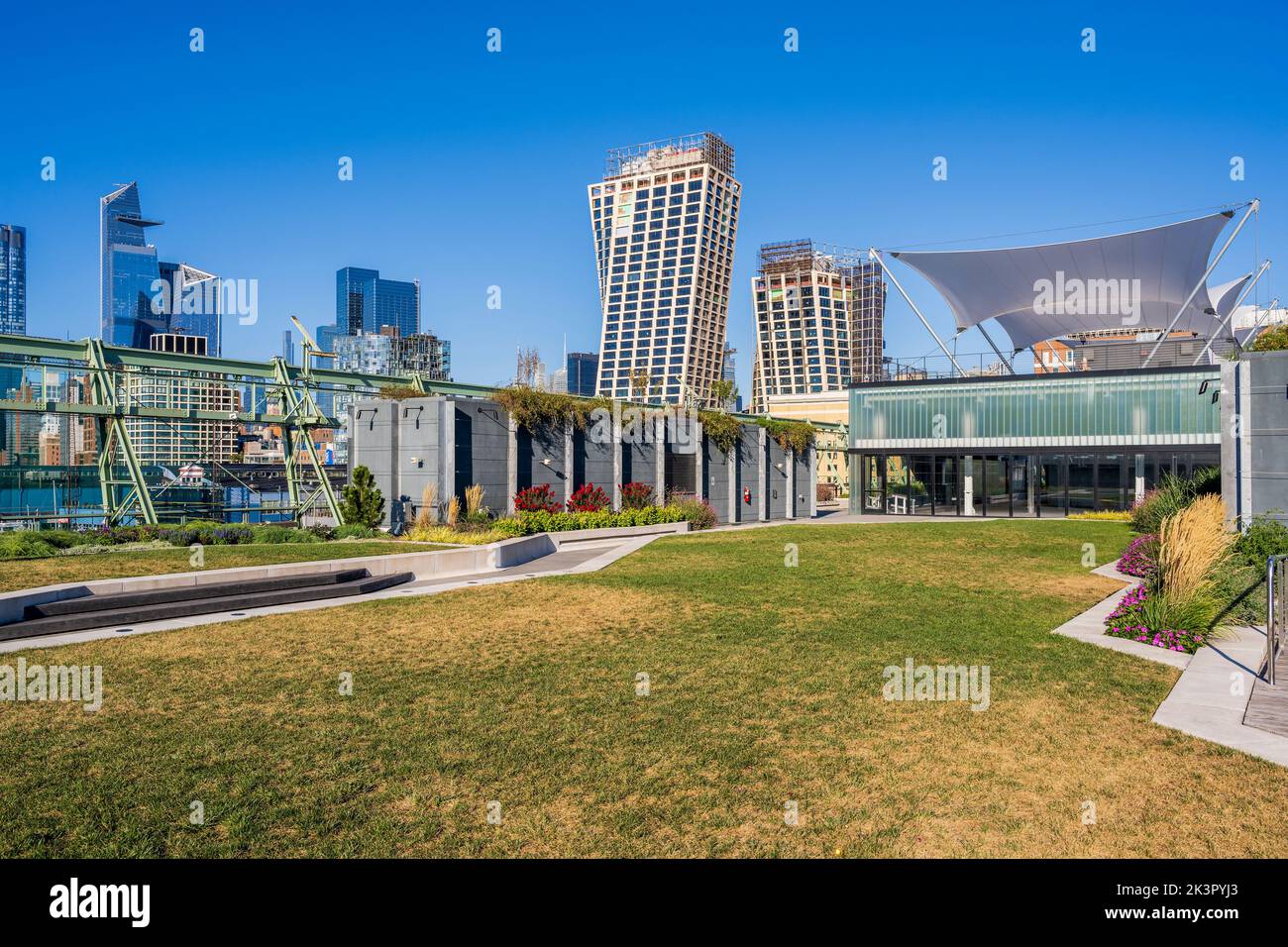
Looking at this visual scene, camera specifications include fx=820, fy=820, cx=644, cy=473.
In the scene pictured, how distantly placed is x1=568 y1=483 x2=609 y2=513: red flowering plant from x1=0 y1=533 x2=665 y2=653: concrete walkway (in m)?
2.18

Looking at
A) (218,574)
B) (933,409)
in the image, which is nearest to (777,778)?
(218,574)

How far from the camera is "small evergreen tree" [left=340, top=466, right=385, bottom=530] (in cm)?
2531

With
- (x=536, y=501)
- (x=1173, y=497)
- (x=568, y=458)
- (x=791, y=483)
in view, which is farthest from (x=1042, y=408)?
(x=536, y=501)

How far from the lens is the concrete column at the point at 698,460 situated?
36.4 metres

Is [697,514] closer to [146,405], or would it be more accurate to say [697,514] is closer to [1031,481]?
[146,405]

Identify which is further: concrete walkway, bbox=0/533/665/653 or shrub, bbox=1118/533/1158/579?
shrub, bbox=1118/533/1158/579

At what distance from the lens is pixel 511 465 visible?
28.9 m

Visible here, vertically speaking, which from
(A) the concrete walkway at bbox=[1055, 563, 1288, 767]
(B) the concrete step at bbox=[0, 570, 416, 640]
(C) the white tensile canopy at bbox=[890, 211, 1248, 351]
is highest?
(C) the white tensile canopy at bbox=[890, 211, 1248, 351]

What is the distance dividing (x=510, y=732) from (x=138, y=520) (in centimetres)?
2301

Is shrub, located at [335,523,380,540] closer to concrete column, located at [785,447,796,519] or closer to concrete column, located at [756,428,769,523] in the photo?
concrete column, located at [756,428,769,523]

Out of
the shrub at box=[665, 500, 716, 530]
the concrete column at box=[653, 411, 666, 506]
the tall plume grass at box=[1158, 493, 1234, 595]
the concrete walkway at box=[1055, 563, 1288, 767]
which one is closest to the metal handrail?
the concrete walkway at box=[1055, 563, 1288, 767]

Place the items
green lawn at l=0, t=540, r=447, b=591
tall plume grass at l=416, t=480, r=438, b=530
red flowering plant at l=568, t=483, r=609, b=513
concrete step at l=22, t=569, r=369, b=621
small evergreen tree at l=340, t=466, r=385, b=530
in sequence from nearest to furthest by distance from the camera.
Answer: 1. concrete step at l=22, t=569, r=369, b=621
2. green lawn at l=0, t=540, r=447, b=591
3. tall plume grass at l=416, t=480, r=438, b=530
4. small evergreen tree at l=340, t=466, r=385, b=530
5. red flowering plant at l=568, t=483, r=609, b=513
